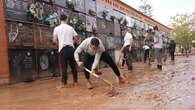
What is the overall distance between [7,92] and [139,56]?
2133 cm

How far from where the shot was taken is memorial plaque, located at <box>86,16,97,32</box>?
1913 cm

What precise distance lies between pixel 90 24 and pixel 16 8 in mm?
7625

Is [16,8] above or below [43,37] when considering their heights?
above

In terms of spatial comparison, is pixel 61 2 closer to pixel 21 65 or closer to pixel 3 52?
pixel 21 65

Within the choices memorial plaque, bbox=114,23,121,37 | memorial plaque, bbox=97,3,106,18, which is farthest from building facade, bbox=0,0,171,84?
memorial plaque, bbox=114,23,121,37

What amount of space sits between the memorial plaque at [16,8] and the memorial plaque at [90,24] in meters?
6.14

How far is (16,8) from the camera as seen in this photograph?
12281mm

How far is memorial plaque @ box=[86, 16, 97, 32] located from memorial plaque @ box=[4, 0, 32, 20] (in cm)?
Answer: 614

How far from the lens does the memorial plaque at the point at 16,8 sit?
38.7 feet

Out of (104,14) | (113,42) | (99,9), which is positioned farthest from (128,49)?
(113,42)

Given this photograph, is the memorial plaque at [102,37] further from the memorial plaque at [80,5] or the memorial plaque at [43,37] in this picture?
the memorial plaque at [43,37]

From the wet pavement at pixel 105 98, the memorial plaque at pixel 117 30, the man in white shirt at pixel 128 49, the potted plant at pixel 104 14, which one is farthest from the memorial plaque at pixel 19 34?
the memorial plaque at pixel 117 30

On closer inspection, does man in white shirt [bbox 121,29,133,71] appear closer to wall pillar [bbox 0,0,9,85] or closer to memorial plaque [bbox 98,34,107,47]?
wall pillar [bbox 0,0,9,85]

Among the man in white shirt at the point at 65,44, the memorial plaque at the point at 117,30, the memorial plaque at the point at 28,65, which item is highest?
the memorial plaque at the point at 117,30
